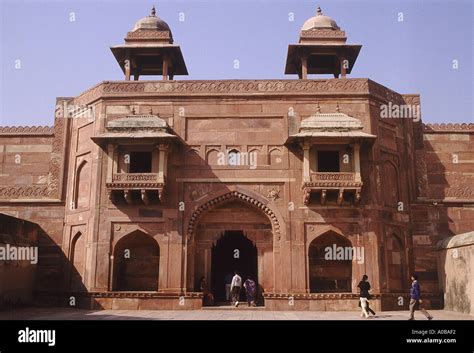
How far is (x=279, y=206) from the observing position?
15867 millimetres

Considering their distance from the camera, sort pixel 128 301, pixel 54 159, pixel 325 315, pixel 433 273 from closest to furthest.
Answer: pixel 325 315
pixel 128 301
pixel 433 273
pixel 54 159

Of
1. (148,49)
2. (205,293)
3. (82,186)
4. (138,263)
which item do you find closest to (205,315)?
(205,293)

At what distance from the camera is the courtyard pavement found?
1268 centimetres

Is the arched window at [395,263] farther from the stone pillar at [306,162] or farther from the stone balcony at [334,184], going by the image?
the stone pillar at [306,162]

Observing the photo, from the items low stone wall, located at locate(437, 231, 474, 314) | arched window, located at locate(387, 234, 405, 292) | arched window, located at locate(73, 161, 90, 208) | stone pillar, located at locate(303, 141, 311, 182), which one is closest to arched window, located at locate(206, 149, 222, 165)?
stone pillar, located at locate(303, 141, 311, 182)

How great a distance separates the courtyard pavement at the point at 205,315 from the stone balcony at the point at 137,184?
3570mm

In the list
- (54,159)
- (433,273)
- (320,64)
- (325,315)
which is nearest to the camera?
(325,315)

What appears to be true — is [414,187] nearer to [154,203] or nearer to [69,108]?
[154,203]

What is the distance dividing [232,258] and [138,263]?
13.2 feet

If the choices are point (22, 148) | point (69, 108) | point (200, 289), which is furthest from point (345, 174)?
point (22, 148)

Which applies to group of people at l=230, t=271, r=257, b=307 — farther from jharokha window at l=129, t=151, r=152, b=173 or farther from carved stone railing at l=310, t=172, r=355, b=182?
jharokha window at l=129, t=151, r=152, b=173

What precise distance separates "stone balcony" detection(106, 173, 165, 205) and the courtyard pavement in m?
3.57

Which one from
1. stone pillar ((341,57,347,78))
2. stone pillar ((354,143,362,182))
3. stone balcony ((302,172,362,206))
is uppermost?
stone pillar ((341,57,347,78))

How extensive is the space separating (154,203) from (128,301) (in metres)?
3.09
